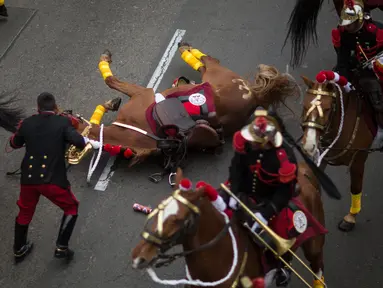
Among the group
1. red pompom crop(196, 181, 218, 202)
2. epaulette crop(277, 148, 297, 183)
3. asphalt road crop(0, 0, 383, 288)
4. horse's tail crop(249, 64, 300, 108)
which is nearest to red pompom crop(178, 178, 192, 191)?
red pompom crop(196, 181, 218, 202)

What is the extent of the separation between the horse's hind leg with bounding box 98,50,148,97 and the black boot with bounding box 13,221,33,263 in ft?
7.72

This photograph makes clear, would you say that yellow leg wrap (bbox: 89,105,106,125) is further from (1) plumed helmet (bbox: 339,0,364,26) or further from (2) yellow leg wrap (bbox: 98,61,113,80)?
(1) plumed helmet (bbox: 339,0,364,26)

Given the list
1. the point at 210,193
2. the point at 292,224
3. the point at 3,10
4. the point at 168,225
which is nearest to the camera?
the point at 168,225

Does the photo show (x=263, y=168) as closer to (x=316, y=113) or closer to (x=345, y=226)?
(x=316, y=113)

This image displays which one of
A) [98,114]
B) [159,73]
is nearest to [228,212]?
[98,114]

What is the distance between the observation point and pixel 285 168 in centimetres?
484

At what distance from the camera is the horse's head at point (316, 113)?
5711 mm

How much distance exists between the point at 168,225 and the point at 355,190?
3.19 meters

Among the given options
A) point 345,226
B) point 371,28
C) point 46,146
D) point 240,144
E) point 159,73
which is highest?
point 371,28

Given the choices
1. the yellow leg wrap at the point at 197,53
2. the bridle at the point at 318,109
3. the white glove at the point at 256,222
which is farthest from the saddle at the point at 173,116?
the white glove at the point at 256,222

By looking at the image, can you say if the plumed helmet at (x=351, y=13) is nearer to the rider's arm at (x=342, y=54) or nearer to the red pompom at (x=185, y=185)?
the rider's arm at (x=342, y=54)

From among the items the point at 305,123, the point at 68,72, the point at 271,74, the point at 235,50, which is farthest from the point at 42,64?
the point at 305,123

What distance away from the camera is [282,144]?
16.3 ft

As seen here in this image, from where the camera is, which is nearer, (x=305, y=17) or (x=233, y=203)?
(x=233, y=203)
